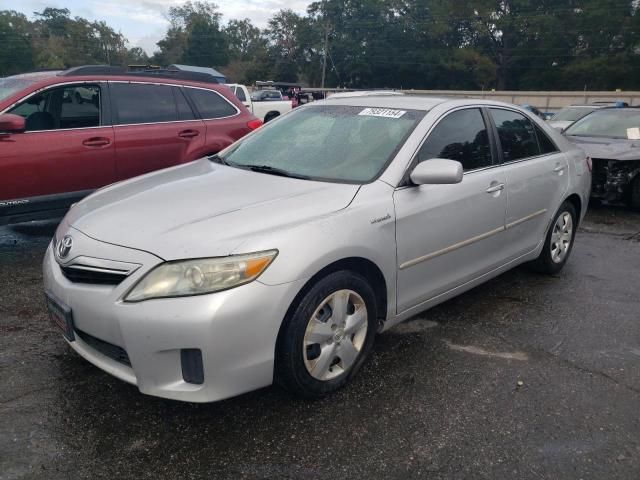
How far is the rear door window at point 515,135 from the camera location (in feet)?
13.2

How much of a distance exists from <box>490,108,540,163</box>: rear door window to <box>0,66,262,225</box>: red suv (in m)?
3.11

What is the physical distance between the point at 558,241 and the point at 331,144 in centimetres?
249

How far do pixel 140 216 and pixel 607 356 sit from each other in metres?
2.91

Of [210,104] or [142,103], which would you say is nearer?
[142,103]

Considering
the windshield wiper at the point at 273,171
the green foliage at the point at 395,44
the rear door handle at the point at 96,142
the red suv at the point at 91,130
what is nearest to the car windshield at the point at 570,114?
the red suv at the point at 91,130

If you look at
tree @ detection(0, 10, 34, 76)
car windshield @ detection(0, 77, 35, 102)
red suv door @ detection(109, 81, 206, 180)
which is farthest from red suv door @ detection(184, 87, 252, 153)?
tree @ detection(0, 10, 34, 76)

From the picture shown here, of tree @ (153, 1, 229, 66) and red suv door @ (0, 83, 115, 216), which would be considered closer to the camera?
red suv door @ (0, 83, 115, 216)

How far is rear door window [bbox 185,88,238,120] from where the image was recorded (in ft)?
19.7

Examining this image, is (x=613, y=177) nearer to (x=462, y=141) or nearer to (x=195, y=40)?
(x=462, y=141)

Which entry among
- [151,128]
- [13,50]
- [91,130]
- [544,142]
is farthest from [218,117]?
[13,50]

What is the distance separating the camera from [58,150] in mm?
4922

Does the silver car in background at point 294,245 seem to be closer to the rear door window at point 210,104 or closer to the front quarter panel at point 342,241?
the front quarter panel at point 342,241

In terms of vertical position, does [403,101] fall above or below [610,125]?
above

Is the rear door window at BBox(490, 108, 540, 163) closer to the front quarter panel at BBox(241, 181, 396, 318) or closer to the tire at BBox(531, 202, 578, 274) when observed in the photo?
the tire at BBox(531, 202, 578, 274)
